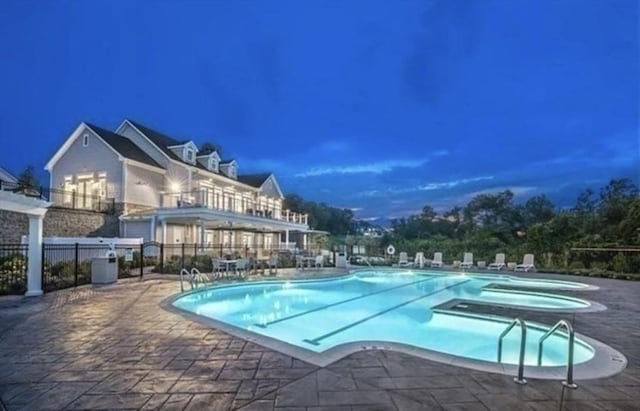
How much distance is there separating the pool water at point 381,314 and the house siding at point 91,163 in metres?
14.0

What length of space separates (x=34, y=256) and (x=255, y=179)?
24.6 metres

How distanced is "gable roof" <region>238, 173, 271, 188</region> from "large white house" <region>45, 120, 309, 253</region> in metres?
4.23

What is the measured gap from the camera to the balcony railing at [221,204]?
23091 millimetres

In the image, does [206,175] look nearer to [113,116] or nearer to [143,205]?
[143,205]

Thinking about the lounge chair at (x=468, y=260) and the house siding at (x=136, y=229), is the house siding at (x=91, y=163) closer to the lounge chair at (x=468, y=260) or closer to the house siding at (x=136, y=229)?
the house siding at (x=136, y=229)

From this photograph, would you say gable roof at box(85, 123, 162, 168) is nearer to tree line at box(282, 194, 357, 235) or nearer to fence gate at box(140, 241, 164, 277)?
fence gate at box(140, 241, 164, 277)

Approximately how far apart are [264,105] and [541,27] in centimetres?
3298

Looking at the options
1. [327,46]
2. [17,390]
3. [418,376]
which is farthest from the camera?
[327,46]

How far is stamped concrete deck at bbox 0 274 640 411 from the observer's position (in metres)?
3.40

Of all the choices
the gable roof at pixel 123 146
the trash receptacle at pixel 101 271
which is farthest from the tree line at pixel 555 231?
the trash receptacle at pixel 101 271

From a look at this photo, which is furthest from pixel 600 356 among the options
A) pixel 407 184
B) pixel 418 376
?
pixel 407 184

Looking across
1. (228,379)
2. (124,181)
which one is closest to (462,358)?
(228,379)

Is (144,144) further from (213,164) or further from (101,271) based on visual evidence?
(101,271)

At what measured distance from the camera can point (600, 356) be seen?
15.8 ft
